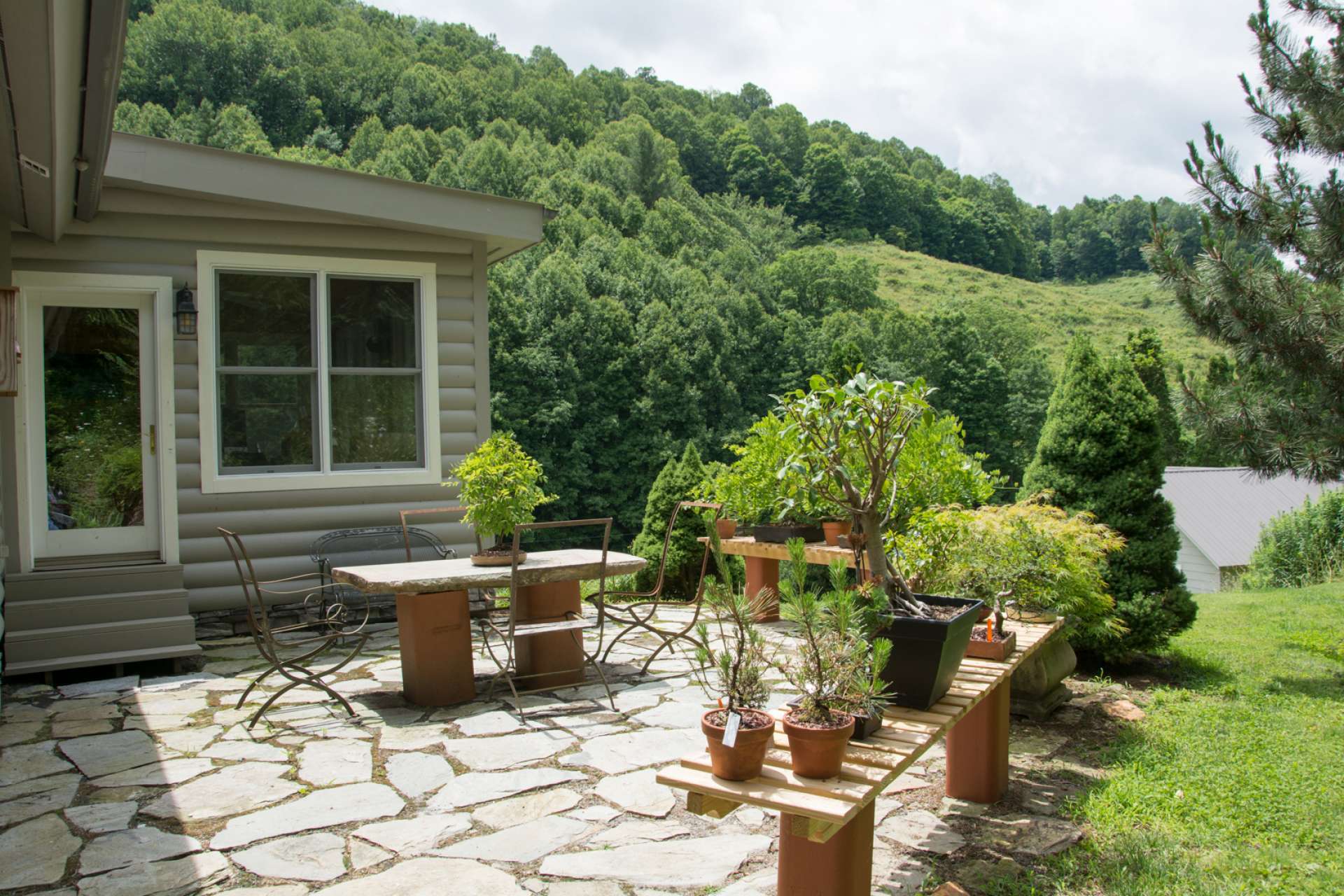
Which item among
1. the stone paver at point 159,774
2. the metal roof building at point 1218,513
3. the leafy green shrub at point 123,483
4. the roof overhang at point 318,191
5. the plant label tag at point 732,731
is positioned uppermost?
the roof overhang at point 318,191

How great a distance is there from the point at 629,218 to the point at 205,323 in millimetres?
34054

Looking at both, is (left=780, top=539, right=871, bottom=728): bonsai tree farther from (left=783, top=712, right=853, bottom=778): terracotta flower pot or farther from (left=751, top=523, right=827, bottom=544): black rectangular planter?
(left=751, top=523, right=827, bottom=544): black rectangular planter

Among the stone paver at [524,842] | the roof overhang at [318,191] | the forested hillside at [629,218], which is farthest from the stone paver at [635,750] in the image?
the forested hillside at [629,218]

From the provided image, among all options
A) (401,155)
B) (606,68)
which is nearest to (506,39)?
(606,68)

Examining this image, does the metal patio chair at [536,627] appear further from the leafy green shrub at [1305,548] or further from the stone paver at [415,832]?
the leafy green shrub at [1305,548]

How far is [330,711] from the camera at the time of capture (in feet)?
14.1

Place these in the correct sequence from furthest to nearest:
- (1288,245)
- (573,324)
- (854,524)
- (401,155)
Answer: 1. (401,155)
2. (573,324)
3. (1288,245)
4. (854,524)

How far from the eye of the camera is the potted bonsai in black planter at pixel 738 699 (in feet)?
6.72

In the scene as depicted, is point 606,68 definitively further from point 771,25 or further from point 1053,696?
point 1053,696

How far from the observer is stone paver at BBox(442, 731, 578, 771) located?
11.6 feet

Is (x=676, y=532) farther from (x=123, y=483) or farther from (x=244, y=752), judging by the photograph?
(x=244, y=752)

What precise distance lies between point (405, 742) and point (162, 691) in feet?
5.83

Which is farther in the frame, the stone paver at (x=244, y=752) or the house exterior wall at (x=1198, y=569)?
the house exterior wall at (x=1198, y=569)

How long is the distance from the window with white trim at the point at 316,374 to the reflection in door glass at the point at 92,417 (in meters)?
0.45
